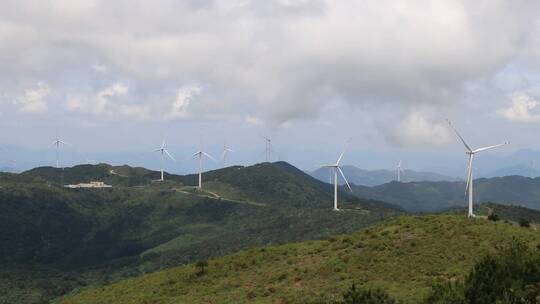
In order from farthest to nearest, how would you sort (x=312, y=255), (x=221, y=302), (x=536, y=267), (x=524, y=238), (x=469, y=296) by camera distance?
(x=312, y=255)
(x=524, y=238)
(x=221, y=302)
(x=536, y=267)
(x=469, y=296)

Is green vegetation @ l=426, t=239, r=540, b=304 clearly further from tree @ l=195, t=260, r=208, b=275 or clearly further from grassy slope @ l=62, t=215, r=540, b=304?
tree @ l=195, t=260, r=208, b=275

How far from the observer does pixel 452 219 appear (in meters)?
83.8

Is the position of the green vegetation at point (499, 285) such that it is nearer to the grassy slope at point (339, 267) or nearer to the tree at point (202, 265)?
the grassy slope at point (339, 267)

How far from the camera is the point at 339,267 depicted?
7019 centimetres

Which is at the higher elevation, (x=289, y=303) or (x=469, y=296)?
(x=469, y=296)

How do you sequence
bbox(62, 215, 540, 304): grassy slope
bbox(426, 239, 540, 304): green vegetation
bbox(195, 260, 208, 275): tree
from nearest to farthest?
bbox(426, 239, 540, 304): green vegetation, bbox(62, 215, 540, 304): grassy slope, bbox(195, 260, 208, 275): tree

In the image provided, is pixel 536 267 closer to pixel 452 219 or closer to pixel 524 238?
pixel 524 238

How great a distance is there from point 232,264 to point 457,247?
109ft

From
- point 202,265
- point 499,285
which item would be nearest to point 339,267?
point 202,265

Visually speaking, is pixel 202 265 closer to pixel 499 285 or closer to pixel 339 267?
pixel 339 267

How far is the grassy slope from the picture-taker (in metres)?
63.1

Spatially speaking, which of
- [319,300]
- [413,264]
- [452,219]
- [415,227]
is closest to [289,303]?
[319,300]

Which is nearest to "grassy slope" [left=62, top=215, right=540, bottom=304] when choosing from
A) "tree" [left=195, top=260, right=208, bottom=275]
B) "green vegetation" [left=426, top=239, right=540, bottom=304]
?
"tree" [left=195, top=260, right=208, bottom=275]

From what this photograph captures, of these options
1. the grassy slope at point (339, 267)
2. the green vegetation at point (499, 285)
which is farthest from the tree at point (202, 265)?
the green vegetation at point (499, 285)
